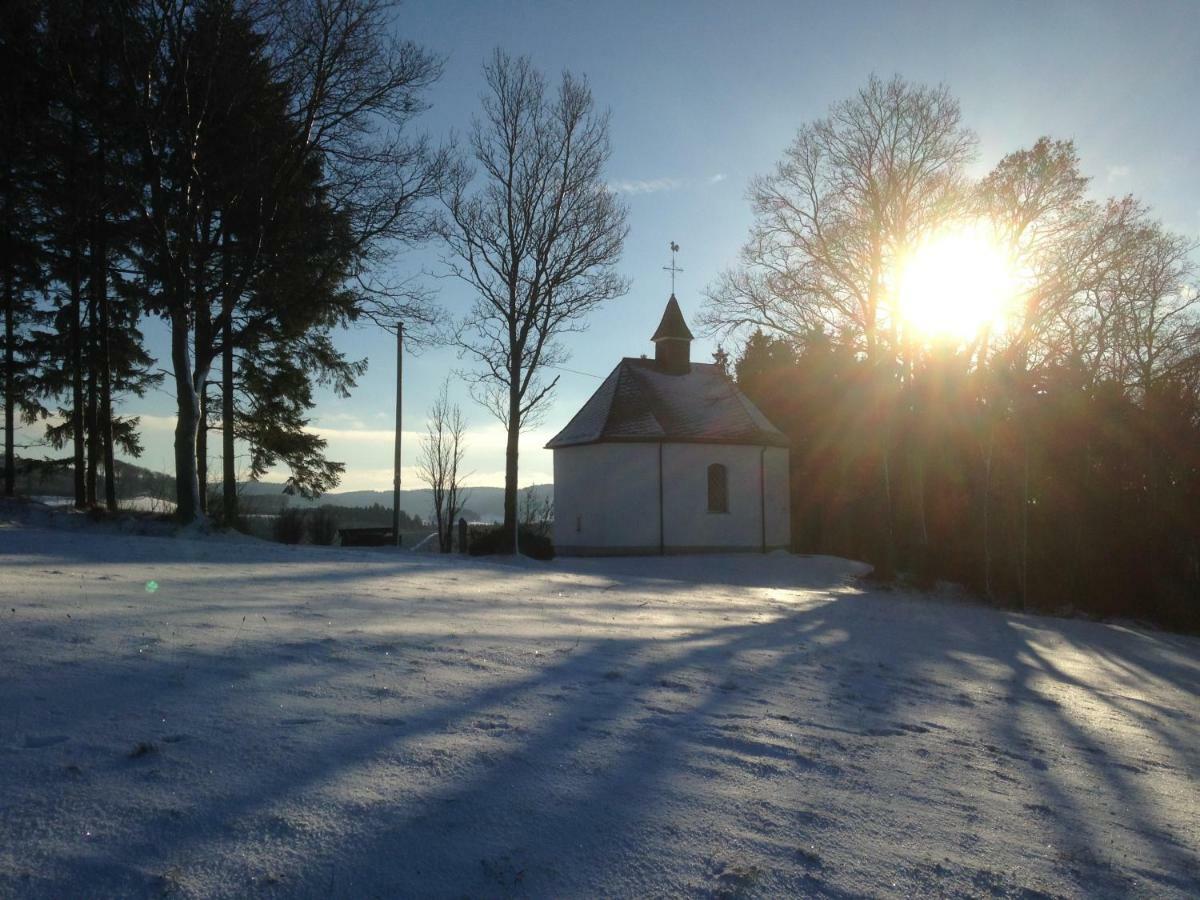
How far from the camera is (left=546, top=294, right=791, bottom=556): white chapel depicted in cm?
2983

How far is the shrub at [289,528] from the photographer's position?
83.4 ft

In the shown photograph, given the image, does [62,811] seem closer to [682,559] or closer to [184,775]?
[184,775]

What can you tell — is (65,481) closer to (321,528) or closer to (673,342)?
(321,528)

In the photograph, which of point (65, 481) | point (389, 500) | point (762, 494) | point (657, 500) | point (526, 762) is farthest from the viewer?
point (389, 500)

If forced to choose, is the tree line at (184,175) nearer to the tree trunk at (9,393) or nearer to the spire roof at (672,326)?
the tree trunk at (9,393)

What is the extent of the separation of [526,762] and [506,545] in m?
20.6

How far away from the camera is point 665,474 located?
98.1ft

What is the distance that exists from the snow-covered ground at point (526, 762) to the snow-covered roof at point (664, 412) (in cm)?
2174

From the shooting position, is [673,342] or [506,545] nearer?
[506,545]

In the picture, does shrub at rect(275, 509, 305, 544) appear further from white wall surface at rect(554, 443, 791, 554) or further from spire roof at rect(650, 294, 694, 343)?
spire roof at rect(650, 294, 694, 343)

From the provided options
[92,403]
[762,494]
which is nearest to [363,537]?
[92,403]

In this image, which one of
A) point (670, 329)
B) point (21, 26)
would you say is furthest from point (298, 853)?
point (670, 329)

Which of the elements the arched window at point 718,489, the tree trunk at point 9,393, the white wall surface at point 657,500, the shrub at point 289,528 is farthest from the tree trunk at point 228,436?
the arched window at point 718,489

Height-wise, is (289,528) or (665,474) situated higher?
(665,474)
